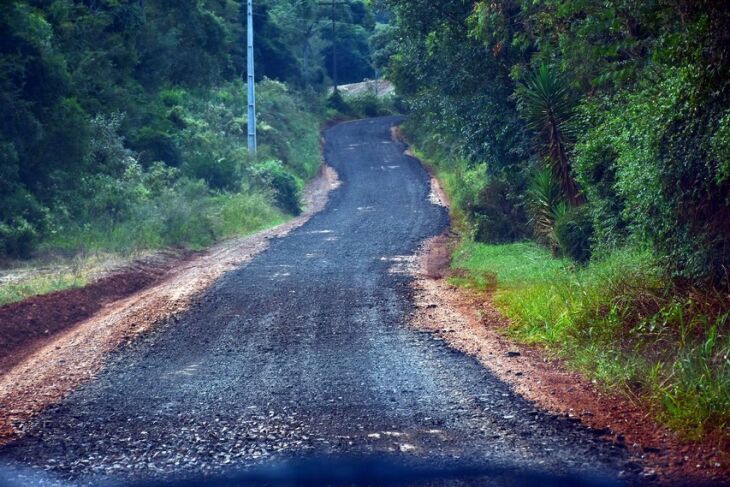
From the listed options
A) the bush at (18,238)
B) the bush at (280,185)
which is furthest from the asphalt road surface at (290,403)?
the bush at (280,185)

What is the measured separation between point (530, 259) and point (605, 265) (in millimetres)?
4401

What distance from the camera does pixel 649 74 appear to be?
456 inches

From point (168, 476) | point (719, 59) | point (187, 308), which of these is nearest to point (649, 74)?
point (719, 59)

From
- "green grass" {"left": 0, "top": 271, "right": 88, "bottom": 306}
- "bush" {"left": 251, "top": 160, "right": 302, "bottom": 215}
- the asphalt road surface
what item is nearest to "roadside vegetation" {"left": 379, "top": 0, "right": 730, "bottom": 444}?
the asphalt road surface

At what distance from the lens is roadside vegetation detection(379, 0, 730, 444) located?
26.9 feet

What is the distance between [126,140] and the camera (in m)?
27.5

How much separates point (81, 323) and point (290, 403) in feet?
18.4

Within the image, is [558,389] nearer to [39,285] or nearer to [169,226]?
[39,285]

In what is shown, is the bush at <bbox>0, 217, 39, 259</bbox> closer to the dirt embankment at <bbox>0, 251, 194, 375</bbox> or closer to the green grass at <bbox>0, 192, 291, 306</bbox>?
the green grass at <bbox>0, 192, 291, 306</bbox>

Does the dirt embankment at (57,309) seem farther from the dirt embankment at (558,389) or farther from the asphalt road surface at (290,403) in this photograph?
the dirt embankment at (558,389)

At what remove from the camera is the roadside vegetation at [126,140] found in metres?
18.3

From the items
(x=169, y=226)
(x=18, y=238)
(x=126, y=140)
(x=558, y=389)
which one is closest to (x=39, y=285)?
(x=18, y=238)

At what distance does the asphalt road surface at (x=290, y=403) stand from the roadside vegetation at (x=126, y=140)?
441 cm

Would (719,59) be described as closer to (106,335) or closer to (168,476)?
(168,476)
